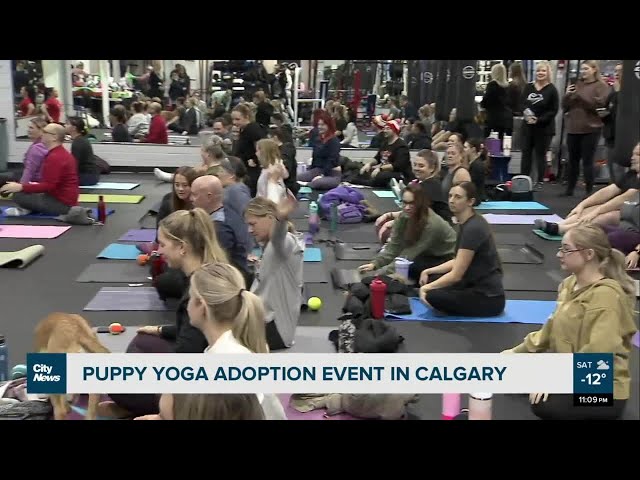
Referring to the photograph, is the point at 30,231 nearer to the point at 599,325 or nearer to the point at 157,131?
the point at 157,131

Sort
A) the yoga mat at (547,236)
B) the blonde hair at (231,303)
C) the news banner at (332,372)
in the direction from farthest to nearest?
the yoga mat at (547,236), the news banner at (332,372), the blonde hair at (231,303)

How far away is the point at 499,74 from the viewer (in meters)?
9.37

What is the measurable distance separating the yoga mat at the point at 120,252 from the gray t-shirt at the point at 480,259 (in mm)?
3014

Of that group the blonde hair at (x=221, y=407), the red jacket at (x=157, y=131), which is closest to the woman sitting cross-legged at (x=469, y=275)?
the blonde hair at (x=221, y=407)

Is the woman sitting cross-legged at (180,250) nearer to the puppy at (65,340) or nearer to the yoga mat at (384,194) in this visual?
the puppy at (65,340)

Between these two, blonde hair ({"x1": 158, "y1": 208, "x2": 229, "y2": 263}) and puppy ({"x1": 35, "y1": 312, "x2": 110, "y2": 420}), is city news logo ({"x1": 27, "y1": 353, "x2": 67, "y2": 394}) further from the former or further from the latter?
blonde hair ({"x1": 158, "y1": 208, "x2": 229, "y2": 263})

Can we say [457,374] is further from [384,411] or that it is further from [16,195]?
[16,195]

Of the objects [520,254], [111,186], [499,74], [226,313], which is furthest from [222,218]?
[499,74]

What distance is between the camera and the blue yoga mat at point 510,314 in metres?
4.87

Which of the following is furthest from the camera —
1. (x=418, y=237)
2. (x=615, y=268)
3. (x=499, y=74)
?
(x=499, y=74)

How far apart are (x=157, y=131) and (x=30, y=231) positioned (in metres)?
4.37

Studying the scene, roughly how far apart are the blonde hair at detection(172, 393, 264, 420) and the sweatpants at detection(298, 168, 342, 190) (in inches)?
283
